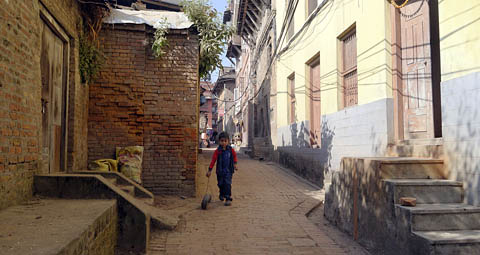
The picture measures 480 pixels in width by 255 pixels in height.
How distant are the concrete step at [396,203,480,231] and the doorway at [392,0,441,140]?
187 centimetres

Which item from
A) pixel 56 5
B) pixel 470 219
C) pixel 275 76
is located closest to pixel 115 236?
pixel 56 5

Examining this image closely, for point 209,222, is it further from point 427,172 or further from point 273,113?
point 273,113

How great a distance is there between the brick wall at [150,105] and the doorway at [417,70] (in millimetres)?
4038

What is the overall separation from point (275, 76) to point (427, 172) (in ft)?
36.3

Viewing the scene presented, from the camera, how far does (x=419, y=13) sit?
570cm

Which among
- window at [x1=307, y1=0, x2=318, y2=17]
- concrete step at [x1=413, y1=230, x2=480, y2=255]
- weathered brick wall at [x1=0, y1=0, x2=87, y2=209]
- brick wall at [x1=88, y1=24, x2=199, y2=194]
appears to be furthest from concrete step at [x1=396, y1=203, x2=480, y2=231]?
window at [x1=307, y1=0, x2=318, y2=17]

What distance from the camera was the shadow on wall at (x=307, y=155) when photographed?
29.7ft

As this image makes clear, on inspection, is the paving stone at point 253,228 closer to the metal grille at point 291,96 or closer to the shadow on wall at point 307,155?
the shadow on wall at point 307,155

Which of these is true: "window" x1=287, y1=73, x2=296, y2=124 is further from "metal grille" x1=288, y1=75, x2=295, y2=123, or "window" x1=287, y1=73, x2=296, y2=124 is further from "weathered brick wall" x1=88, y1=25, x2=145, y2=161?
"weathered brick wall" x1=88, y1=25, x2=145, y2=161

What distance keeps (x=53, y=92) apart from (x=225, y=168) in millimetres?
3589

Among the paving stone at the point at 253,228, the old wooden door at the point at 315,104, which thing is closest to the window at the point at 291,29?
the old wooden door at the point at 315,104

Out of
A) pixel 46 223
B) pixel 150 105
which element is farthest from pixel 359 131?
pixel 46 223

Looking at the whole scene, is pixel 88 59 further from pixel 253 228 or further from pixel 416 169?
pixel 416 169

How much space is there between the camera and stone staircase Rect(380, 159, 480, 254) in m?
3.29
